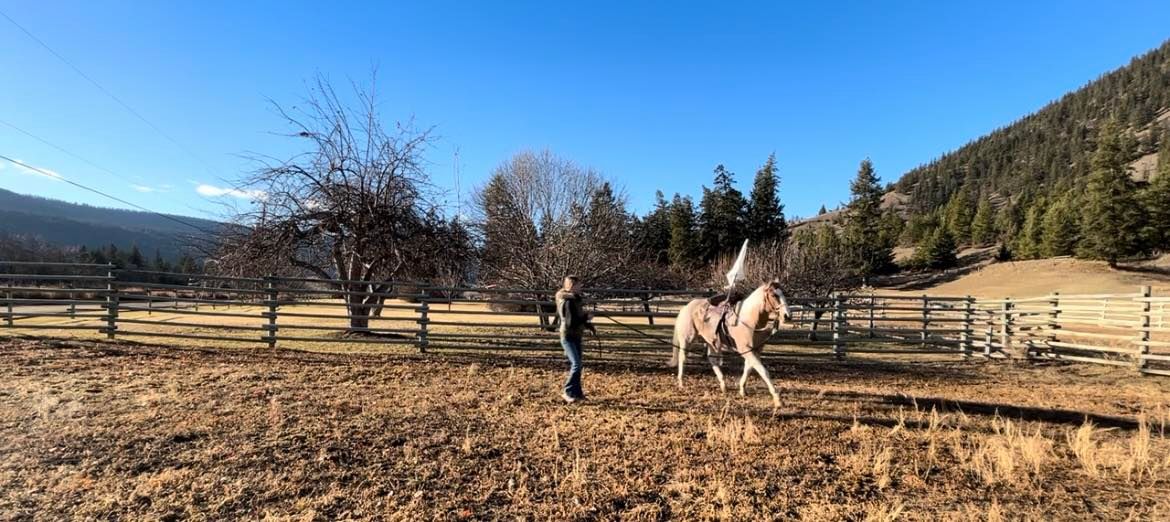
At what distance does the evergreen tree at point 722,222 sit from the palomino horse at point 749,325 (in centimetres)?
4406

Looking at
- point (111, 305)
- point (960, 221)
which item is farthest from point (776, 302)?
point (960, 221)

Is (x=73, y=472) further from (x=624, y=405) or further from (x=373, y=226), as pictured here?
(x=373, y=226)

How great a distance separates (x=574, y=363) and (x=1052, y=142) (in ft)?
547

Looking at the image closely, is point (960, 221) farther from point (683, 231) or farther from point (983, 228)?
point (683, 231)

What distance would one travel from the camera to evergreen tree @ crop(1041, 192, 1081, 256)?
2238 inches

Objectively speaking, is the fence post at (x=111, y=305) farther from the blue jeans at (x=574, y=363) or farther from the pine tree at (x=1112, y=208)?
the pine tree at (x=1112, y=208)

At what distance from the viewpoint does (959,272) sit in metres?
66.8

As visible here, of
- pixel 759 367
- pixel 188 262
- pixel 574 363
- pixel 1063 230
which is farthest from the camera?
pixel 1063 230

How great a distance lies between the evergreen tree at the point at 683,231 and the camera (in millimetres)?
52344

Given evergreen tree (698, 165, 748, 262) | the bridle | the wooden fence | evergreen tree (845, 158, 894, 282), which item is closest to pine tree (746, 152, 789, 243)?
evergreen tree (698, 165, 748, 262)

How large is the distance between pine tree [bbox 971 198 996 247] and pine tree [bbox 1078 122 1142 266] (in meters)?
30.1

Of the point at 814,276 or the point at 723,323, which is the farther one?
the point at 814,276

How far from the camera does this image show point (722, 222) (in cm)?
5359

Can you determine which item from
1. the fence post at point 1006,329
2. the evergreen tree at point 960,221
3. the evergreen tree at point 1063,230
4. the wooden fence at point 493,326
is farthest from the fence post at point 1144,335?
the evergreen tree at point 960,221
